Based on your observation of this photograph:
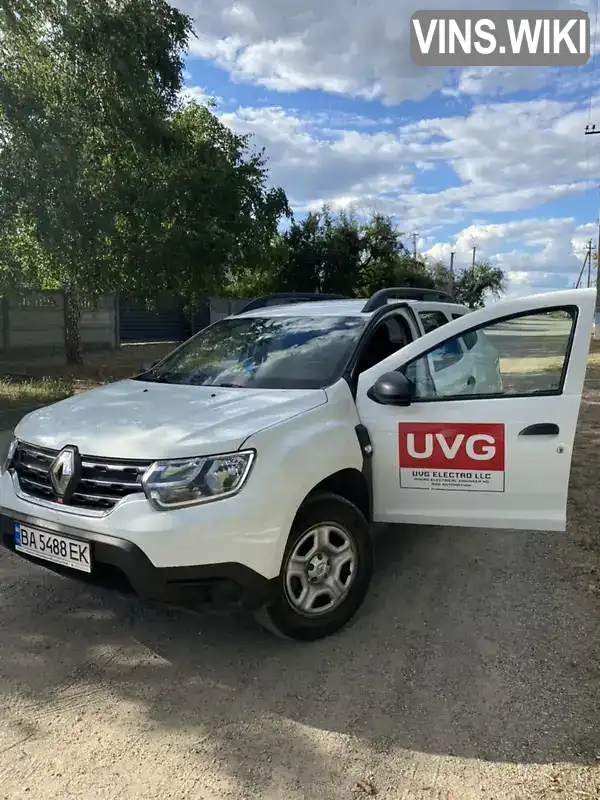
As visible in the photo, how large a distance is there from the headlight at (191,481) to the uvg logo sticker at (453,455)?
3.64 feet

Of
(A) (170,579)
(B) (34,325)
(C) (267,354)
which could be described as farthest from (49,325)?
(A) (170,579)

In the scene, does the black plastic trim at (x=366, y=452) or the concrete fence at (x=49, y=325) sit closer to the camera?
the black plastic trim at (x=366, y=452)

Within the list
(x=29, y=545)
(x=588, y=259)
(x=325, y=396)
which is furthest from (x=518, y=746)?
(x=588, y=259)

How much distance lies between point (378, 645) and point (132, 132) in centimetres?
1103

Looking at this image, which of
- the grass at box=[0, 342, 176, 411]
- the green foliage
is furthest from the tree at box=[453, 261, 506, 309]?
the grass at box=[0, 342, 176, 411]

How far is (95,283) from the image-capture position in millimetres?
11695

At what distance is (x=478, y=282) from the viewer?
205ft

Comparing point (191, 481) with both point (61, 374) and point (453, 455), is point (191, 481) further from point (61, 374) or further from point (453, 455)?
point (61, 374)

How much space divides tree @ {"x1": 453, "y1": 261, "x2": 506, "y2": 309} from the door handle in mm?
55096

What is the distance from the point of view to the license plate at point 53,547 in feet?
9.75

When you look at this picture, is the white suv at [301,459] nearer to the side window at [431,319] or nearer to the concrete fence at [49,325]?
the side window at [431,319]

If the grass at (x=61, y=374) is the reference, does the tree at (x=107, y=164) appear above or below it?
above

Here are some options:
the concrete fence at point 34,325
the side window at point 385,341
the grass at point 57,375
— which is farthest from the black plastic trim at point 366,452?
the concrete fence at point 34,325

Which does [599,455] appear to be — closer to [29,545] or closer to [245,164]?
[29,545]
